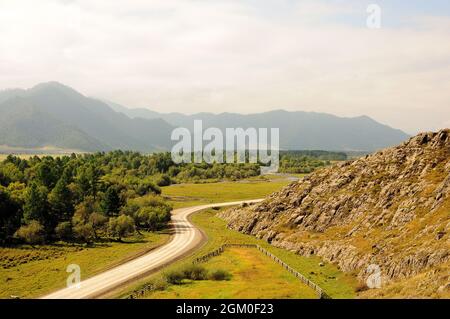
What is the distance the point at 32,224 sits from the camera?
109 meters

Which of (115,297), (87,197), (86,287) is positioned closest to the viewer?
(115,297)

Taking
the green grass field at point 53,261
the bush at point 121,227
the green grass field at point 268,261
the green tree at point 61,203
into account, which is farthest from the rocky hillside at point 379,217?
the green tree at point 61,203

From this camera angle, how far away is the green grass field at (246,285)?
2405 inches

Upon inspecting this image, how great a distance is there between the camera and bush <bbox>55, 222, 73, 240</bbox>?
111375mm

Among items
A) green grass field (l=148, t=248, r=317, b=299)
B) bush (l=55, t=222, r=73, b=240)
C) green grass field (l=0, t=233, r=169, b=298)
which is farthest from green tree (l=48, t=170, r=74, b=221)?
green grass field (l=148, t=248, r=317, b=299)

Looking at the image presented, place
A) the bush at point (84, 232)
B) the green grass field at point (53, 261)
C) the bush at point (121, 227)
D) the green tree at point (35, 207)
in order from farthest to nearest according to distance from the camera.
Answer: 1. the bush at point (121, 227)
2. the bush at point (84, 232)
3. the green tree at point (35, 207)
4. the green grass field at point (53, 261)

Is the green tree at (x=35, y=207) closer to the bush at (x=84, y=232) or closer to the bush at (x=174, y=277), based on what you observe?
the bush at (x=84, y=232)

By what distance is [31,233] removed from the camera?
349 ft

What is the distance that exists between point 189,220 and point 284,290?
258ft

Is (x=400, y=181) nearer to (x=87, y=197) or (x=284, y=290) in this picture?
(x=284, y=290)

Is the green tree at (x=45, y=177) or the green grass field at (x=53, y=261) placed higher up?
the green tree at (x=45, y=177)

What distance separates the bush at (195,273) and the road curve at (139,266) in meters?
9.03
